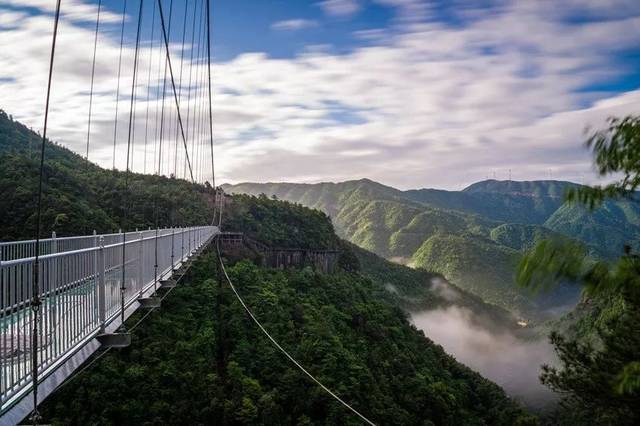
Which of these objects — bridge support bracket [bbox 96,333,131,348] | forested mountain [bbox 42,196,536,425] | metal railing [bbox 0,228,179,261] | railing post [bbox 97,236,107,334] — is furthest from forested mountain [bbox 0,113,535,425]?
metal railing [bbox 0,228,179,261]

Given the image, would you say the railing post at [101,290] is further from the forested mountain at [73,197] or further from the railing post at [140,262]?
the forested mountain at [73,197]

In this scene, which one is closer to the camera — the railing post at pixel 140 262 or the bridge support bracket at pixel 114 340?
the bridge support bracket at pixel 114 340

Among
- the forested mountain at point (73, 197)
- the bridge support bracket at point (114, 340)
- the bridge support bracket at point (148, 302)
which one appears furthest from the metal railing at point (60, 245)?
the forested mountain at point (73, 197)

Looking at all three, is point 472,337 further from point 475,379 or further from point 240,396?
point 240,396

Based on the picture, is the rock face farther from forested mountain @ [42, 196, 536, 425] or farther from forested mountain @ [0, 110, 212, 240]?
forested mountain @ [0, 110, 212, 240]

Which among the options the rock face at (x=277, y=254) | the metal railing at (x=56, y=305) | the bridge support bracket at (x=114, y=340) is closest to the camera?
the metal railing at (x=56, y=305)

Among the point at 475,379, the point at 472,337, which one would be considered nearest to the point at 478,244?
the point at 472,337
